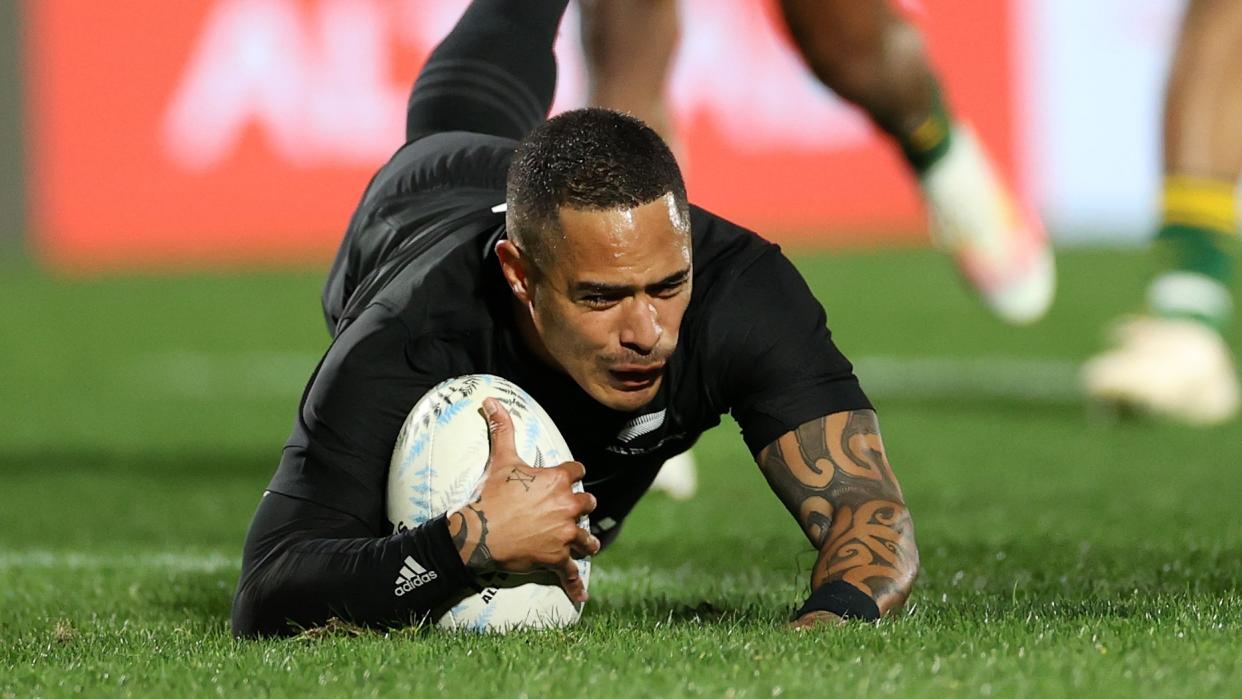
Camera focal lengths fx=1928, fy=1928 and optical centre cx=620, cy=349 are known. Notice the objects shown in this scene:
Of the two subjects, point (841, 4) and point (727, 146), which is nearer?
point (841, 4)

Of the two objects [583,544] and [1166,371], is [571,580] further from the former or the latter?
[1166,371]

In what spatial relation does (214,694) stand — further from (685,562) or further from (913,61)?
(913,61)

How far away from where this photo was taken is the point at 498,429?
330 cm

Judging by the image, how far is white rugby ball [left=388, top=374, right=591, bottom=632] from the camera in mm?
3305

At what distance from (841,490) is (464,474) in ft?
2.16

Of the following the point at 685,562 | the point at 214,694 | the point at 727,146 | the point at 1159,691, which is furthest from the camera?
the point at 727,146

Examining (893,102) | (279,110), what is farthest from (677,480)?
(279,110)

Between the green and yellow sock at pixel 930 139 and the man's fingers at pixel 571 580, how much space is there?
130 inches

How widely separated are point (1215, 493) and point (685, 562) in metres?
1.76

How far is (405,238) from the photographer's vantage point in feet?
13.0

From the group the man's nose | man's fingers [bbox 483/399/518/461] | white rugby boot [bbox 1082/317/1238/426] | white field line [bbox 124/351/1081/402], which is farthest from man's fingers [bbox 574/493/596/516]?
white field line [bbox 124/351/1081/402]

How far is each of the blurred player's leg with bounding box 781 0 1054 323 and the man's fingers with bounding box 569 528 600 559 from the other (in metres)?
3.03

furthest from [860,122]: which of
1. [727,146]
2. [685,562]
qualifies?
[685,562]

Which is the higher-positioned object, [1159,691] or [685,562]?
[1159,691]
